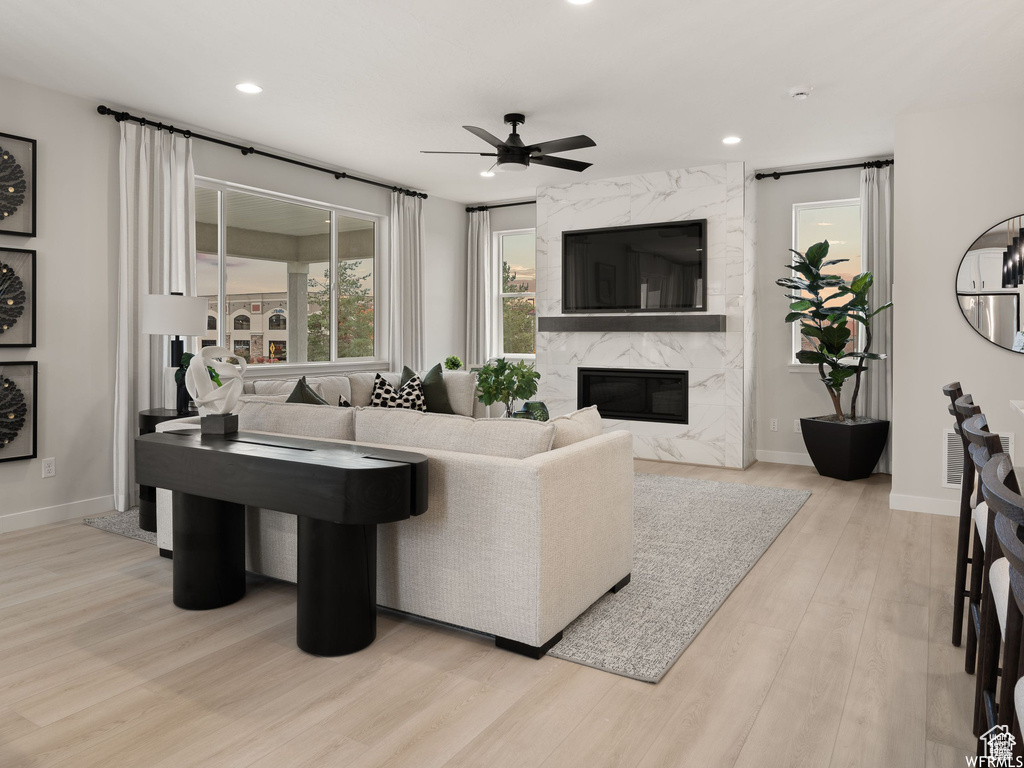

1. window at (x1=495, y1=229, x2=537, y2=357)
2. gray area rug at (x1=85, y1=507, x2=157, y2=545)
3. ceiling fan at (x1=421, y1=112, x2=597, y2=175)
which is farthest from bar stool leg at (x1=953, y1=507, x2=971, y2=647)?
window at (x1=495, y1=229, x2=537, y2=357)

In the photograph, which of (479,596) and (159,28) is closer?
(479,596)

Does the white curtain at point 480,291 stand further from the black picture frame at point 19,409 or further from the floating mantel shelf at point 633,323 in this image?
the black picture frame at point 19,409

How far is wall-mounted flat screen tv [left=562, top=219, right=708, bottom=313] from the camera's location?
600cm

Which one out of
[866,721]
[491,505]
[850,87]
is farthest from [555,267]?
[866,721]

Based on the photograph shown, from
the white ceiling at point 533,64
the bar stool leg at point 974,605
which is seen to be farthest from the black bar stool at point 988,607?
the white ceiling at point 533,64

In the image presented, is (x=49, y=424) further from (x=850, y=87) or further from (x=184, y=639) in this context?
(x=850, y=87)

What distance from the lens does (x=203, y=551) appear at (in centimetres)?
276

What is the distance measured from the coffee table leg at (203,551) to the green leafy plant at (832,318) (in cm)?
451

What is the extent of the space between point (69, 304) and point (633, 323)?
440 cm

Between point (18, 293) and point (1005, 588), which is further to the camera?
point (18, 293)

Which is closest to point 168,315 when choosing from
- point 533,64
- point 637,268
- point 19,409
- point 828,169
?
point 19,409

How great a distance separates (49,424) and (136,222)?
140 cm

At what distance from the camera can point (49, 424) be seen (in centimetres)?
416

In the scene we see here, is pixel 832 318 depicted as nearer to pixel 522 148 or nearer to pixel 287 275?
pixel 522 148
